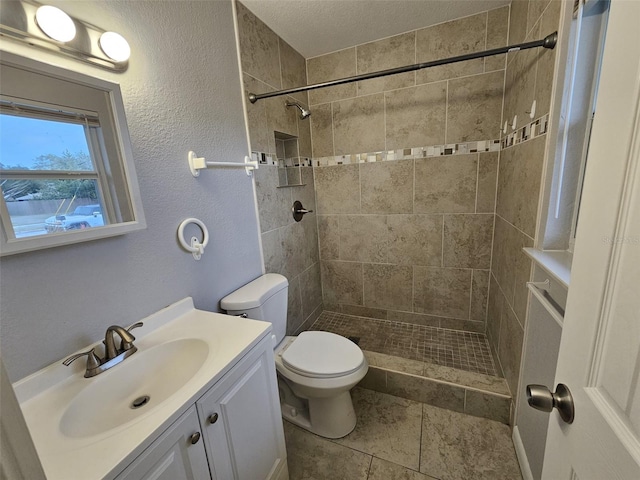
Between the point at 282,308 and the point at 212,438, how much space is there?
801mm

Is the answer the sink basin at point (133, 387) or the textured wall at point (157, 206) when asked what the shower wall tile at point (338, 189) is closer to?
the textured wall at point (157, 206)

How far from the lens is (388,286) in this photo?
2443 millimetres

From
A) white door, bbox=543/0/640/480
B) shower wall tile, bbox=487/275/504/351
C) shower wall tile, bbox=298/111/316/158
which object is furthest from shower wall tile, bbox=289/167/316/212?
white door, bbox=543/0/640/480

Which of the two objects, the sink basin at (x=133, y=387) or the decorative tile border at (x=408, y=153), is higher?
the decorative tile border at (x=408, y=153)

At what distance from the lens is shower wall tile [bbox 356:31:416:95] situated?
1.99 metres

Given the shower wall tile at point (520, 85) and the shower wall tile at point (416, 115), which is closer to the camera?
the shower wall tile at point (520, 85)

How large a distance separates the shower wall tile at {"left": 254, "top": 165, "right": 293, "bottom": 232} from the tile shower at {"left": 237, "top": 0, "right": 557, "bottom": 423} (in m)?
0.01

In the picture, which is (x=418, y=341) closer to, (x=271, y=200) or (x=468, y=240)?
(x=468, y=240)

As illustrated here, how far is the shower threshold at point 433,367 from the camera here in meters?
1.60

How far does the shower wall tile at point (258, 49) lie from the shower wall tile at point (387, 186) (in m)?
0.97

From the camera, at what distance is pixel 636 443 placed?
1.14 feet

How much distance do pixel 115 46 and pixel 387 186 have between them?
1.84m

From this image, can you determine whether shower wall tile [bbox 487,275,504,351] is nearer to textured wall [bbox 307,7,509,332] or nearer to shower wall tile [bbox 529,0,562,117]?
textured wall [bbox 307,7,509,332]

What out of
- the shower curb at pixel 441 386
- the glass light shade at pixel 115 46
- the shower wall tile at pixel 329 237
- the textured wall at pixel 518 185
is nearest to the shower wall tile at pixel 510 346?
the textured wall at pixel 518 185
